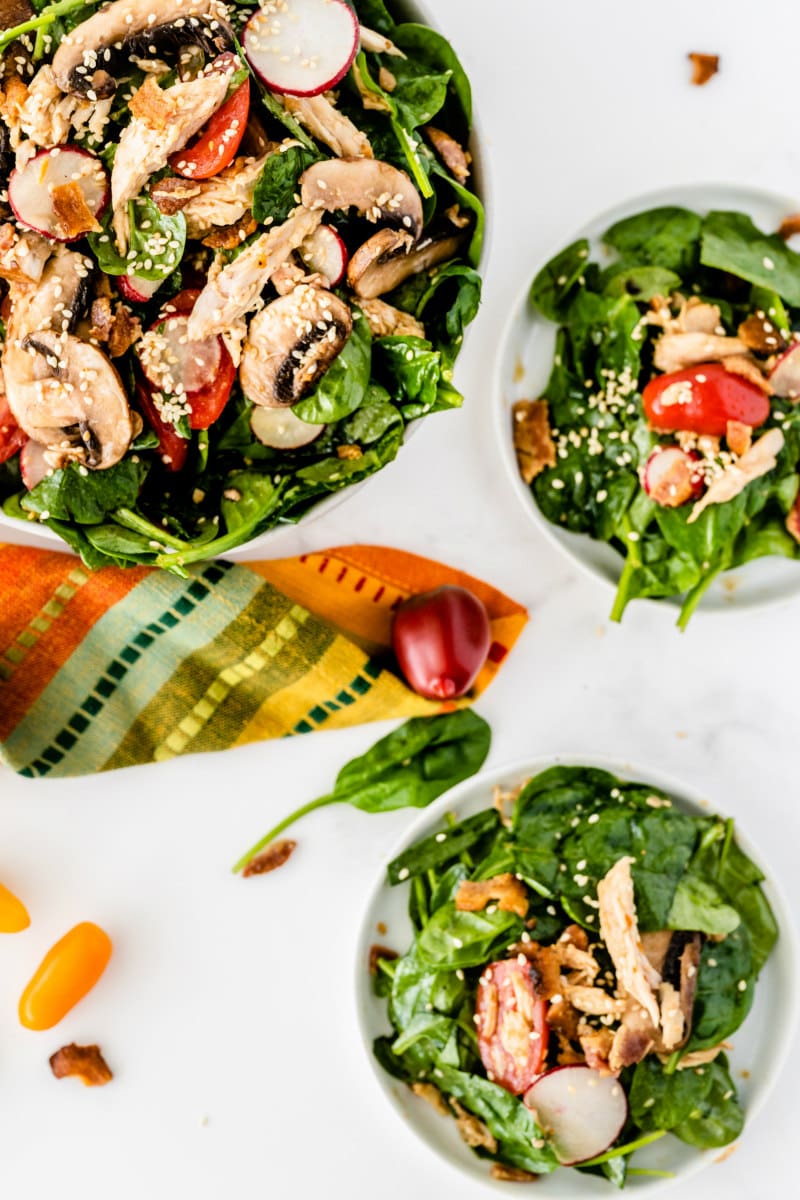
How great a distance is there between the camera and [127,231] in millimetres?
1479

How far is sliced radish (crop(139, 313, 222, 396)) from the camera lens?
5.01 feet

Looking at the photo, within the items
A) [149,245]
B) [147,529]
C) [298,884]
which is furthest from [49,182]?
[298,884]

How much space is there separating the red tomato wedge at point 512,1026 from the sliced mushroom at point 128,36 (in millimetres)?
1494

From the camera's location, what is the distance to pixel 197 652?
2.07 metres

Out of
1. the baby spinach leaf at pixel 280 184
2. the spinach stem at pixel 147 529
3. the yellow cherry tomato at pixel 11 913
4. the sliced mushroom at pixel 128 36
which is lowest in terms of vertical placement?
the yellow cherry tomato at pixel 11 913

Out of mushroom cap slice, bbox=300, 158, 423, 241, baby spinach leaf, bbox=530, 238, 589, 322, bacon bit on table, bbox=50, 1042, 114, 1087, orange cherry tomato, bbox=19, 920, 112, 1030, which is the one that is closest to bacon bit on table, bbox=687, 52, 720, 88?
baby spinach leaf, bbox=530, 238, 589, 322

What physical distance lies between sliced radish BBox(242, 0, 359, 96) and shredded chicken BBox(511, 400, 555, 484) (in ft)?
2.41

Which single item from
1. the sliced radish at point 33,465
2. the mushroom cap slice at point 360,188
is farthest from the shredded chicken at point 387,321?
the sliced radish at point 33,465

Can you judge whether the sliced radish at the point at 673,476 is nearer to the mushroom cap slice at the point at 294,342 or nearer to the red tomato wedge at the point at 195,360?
the mushroom cap slice at the point at 294,342

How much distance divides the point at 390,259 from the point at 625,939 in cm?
116

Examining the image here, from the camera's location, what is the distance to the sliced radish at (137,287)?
1511 millimetres

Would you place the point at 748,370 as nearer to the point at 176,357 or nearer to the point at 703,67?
the point at 703,67

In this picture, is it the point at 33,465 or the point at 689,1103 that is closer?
the point at 33,465

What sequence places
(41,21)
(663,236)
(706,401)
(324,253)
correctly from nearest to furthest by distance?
(41,21)
(324,253)
(706,401)
(663,236)
